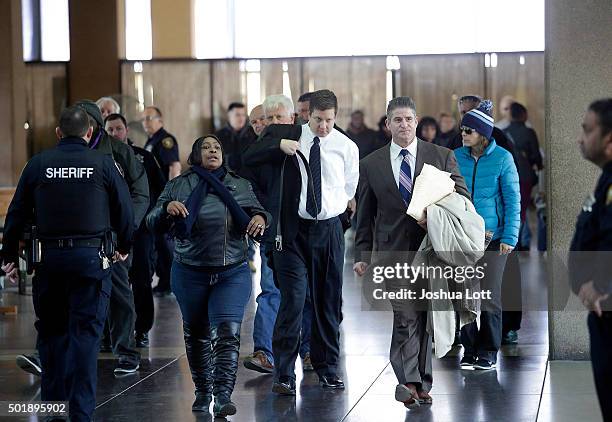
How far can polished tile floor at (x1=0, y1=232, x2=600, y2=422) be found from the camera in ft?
23.0

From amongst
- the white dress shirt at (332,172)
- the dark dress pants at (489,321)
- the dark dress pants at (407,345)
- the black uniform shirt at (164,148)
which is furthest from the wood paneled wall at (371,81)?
the dark dress pants at (407,345)

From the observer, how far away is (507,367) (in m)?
8.45

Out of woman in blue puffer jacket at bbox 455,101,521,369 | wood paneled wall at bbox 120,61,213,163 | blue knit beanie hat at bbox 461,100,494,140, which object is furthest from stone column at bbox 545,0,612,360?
wood paneled wall at bbox 120,61,213,163

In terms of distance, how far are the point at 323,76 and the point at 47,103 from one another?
15.6 ft

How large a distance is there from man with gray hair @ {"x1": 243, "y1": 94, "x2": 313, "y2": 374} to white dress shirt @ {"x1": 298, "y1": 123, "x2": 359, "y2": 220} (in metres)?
0.48

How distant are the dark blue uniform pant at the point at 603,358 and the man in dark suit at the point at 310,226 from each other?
3094 millimetres

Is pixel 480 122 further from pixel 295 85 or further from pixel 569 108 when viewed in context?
pixel 295 85

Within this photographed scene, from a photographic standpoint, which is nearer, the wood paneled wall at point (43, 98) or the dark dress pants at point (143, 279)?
the dark dress pants at point (143, 279)

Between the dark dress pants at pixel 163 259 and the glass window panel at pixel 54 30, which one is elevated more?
the glass window panel at pixel 54 30

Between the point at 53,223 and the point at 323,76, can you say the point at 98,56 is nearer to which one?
the point at 323,76

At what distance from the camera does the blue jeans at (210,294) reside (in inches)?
272

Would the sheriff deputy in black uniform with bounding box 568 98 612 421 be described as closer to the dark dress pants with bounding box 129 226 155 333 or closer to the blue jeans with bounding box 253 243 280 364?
the blue jeans with bounding box 253 243 280 364

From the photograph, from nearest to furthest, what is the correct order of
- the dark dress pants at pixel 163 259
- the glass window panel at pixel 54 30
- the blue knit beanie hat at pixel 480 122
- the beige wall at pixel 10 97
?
the blue knit beanie hat at pixel 480 122 < the dark dress pants at pixel 163 259 < the beige wall at pixel 10 97 < the glass window panel at pixel 54 30

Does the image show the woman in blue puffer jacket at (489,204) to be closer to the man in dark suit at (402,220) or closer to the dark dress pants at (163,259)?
the man in dark suit at (402,220)
